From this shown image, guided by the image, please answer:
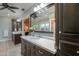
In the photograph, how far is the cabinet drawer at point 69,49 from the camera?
2.67 ft

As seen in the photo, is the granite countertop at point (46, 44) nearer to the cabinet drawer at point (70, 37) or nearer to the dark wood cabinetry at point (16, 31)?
the dark wood cabinetry at point (16, 31)

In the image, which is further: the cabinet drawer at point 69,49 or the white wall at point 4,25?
the white wall at point 4,25

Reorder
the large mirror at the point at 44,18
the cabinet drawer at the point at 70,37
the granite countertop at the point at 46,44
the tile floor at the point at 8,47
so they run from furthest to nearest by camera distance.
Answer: the large mirror at the point at 44,18 < the tile floor at the point at 8,47 < the granite countertop at the point at 46,44 < the cabinet drawer at the point at 70,37

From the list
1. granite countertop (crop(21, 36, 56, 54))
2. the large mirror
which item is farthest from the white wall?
the large mirror

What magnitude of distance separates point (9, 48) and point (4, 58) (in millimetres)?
387

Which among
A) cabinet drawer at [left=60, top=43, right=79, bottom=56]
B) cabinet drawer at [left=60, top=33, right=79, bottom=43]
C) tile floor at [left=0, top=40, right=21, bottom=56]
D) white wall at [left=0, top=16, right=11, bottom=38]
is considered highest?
white wall at [left=0, top=16, right=11, bottom=38]

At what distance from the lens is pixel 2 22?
1446 millimetres

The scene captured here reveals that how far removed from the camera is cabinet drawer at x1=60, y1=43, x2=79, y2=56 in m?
0.81

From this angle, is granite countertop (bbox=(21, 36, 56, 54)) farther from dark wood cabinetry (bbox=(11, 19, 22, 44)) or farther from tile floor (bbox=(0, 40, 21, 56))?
tile floor (bbox=(0, 40, 21, 56))

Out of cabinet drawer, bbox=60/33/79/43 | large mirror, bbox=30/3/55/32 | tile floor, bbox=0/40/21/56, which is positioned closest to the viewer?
cabinet drawer, bbox=60/33/79/43

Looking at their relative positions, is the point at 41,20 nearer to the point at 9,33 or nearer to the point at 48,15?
the point at 48,15

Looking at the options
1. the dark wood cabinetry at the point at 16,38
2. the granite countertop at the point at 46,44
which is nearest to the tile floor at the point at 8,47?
the dark wood cabinetry at the point at 16,38

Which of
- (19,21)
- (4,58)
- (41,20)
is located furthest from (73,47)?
(41,20)

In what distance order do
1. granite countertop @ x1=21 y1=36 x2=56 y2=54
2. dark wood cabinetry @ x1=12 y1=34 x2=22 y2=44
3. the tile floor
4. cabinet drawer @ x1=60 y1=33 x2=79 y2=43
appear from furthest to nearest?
1. dark wood cabinetry @ x1=12 y1=34 x2=22 y2=44
2. the tile floor
3. granite countertop @ x1=21 y1=36 x2=56 y2=54
4. cabinet drawer @ x1=60 y1=33 x2=79 y2=43
